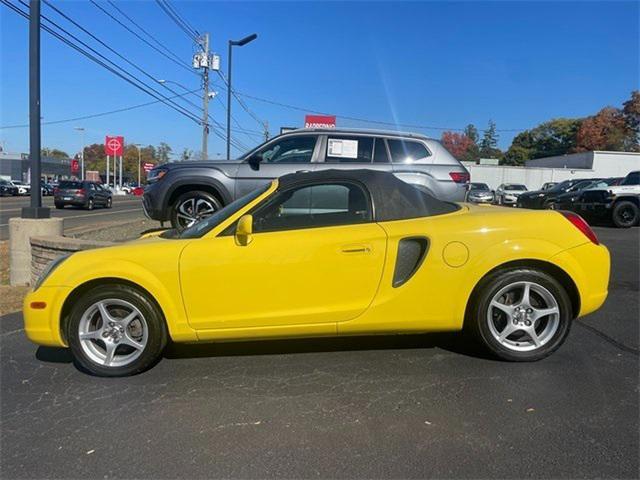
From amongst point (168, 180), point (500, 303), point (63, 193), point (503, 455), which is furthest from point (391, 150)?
point (63, 193)

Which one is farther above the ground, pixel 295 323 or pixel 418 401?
pixel 295 323

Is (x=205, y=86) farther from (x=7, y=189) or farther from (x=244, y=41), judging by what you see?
(x=7, y=189)

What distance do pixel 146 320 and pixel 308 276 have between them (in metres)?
1.22

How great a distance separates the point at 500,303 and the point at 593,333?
4.83 ft

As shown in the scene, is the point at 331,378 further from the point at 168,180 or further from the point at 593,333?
the point at 168,180

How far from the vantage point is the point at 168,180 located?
24.6 ft

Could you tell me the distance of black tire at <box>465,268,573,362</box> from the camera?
3.88 m

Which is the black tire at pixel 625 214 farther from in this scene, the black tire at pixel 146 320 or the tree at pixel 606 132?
the tree at pixel 606 132

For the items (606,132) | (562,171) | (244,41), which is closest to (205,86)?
(244,41)

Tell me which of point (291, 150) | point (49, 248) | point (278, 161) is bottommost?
point (49, 248)

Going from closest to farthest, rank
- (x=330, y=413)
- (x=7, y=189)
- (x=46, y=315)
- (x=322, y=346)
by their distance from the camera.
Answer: (x=330, y=413) → (x=46, y=315) → (x=322, y=346) → (x=7, y=189)

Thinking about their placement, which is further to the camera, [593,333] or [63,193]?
[63,193]

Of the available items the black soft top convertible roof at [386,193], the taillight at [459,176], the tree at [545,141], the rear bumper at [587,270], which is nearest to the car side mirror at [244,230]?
the black soft top convertible roof at [386,193]

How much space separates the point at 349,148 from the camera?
7.40 metres
